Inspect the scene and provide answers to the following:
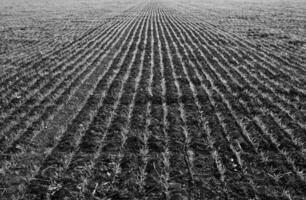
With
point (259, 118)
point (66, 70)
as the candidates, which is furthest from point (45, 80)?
point (259, 118)

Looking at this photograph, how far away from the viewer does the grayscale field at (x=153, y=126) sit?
208 inches

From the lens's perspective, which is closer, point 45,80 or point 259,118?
point 259,118

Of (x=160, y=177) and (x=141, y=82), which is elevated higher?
(x=141, y=82)

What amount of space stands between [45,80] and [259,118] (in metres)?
8.77

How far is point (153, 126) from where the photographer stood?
7.35 m

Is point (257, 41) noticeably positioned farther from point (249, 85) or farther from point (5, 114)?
point (5, 114)

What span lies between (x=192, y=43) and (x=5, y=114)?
1340 cm

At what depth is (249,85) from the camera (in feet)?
33.2

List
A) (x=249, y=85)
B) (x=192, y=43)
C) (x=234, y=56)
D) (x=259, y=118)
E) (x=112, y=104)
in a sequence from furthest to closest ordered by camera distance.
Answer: (x=192, y=43), (x=234, y=56), (x=249, y=85), (x=112, y=104), (x=259, y=118)

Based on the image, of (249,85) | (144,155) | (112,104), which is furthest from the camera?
(249,85)

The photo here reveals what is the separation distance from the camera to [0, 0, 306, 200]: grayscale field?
5.29 meters

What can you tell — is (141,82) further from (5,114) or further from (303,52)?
(303,52)

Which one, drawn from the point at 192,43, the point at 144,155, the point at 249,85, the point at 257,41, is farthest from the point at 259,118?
the point at 257,41

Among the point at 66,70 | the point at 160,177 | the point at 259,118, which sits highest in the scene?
the point at 66,70
